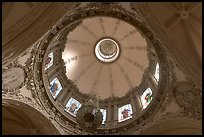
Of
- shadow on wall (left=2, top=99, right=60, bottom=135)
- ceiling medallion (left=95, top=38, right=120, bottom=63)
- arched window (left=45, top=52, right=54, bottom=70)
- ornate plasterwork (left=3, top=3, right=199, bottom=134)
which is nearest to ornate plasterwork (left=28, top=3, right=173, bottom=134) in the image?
ornate plasterwork (left=3, top=3, right=199, bottom=134)

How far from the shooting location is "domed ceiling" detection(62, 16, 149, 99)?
1995 centimetres

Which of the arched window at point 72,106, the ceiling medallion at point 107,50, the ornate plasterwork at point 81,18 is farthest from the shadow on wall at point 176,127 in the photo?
the ceiling medallion at point 107,50

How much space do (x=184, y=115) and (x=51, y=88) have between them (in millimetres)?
7119

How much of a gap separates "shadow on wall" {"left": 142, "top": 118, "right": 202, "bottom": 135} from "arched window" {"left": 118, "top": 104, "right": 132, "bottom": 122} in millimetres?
2184

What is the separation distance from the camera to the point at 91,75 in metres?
21.3

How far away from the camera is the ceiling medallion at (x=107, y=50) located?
21356 millimetres

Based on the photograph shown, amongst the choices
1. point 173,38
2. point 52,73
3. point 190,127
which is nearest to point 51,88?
point 52,73

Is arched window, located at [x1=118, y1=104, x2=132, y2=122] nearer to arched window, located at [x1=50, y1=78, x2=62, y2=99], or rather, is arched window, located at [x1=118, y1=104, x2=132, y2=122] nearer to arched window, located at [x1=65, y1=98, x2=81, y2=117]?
arched window, located at [x1=65, y1=98, x2=81, y2=117]

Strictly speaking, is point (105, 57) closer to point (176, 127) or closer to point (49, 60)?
point (49, 60)

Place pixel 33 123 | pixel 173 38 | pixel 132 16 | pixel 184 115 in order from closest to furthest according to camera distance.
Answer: pixel 173 38
pixel 132 16
pixel 184 115
pixel 33 123

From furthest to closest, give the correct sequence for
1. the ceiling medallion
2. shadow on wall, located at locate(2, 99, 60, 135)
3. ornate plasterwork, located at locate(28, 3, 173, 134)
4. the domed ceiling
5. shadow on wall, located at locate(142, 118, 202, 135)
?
the ceiling medallion → the domed ceiling → shadow on wall, located at locate(2, 99, 60, 135) → shadow on wall, located at locate(142, 118, 202, 135) → ornate plasterwork, located at locate(28, 3, 173, 134)

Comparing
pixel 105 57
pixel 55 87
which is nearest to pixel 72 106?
pixel 55 87

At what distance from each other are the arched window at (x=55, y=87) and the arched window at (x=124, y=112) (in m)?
3.72

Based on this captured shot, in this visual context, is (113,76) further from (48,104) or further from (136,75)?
(48,104)
